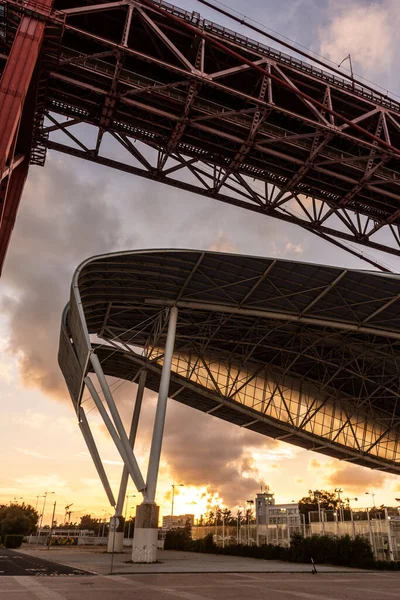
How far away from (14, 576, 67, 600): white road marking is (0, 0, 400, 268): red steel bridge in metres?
11.8

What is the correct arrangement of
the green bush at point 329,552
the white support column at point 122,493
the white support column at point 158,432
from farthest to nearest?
the white support column at point 122,493 → the green bush at point 329,552 → the white support column at point 158,432

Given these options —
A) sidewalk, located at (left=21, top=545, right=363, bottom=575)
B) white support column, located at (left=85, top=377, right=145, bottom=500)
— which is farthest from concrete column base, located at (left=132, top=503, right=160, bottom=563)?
white support column, located at (left=85, top=377, right=145, bottom=500)

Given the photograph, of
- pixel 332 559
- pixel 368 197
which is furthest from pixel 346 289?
pixel 332 559

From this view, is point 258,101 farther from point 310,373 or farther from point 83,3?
point 310,373

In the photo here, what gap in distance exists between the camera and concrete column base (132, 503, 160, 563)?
27719 millimetres

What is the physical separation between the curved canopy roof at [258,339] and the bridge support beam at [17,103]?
32.7 feet

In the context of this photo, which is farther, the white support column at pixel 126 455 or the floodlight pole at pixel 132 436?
the floodlight pole at pixel 132 436

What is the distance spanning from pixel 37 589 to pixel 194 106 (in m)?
20.5

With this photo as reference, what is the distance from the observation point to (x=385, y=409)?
57.8m

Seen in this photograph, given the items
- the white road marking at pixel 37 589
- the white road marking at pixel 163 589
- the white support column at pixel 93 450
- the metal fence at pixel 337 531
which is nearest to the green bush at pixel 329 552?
the metal fence at pixel 337 531

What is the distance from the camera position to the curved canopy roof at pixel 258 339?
32438 mm

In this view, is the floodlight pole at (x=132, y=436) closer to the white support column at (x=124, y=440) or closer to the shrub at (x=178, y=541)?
the white support column at (x=124, y=440)

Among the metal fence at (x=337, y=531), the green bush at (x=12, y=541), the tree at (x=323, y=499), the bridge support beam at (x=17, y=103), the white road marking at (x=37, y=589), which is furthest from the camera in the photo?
the tree at (x=323, y=499)

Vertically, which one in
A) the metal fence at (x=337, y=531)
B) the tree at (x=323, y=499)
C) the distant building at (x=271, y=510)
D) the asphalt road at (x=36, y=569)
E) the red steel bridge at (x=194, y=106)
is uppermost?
the red steel bridge at (x=194, y=106)
